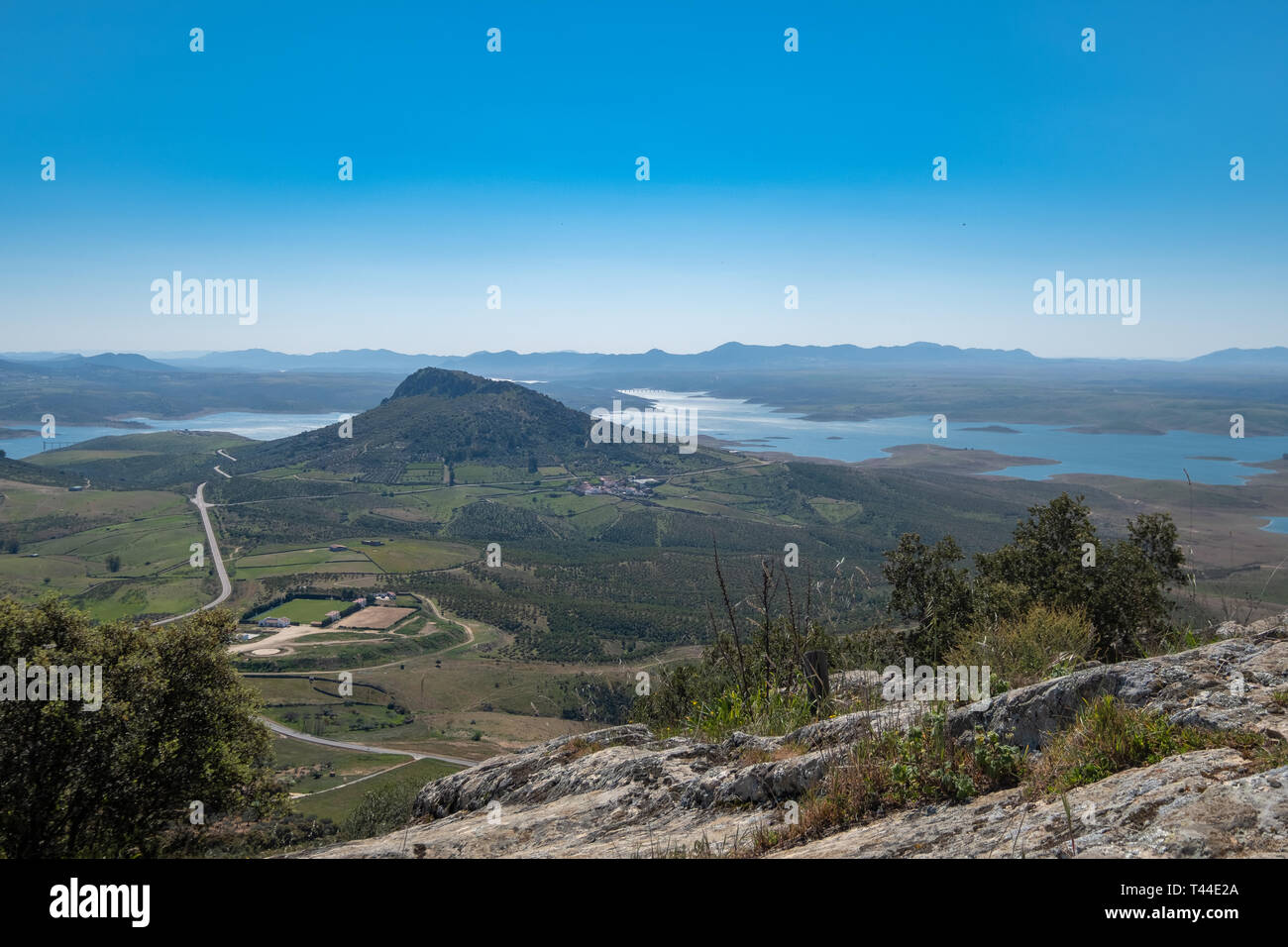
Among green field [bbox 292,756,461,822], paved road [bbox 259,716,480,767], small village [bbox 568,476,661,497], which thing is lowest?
paved road [bbox 259,716,480,767]

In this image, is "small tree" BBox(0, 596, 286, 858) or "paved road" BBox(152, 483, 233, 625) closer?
"small tree" BBox(0, 596, 286, 858)

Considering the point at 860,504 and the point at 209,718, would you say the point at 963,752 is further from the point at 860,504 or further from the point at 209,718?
the point at 860,504

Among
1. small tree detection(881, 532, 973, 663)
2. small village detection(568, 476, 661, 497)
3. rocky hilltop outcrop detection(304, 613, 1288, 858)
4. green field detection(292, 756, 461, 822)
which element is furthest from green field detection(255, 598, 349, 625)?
rocky hilltop outcrop detection(304, 613, 1288, 858)

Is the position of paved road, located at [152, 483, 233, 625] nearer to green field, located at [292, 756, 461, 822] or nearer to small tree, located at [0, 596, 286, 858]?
green field, located at [292, 756, 461, 822]

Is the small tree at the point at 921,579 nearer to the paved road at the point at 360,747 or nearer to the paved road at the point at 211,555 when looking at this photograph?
the paved road at the point at 360,747

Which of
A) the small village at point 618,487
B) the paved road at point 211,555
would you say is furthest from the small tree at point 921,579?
the small village at point 618,487

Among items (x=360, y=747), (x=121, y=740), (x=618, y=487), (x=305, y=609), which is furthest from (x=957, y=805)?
(x=618, y=487)
